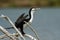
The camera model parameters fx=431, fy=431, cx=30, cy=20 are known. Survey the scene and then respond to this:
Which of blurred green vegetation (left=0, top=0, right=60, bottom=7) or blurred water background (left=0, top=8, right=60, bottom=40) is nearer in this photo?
blurred water background (left=0, top=8, right=60, bottom=40)

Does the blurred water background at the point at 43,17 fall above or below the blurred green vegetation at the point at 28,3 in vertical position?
below

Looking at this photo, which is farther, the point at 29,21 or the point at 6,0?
the point at 6,0

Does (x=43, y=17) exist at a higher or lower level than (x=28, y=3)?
lower

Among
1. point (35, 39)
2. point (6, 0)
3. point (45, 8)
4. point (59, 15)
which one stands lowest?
point (35, 39)

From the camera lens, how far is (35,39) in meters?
10.6

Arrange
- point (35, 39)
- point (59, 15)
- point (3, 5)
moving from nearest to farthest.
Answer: point (35, 39), point (59, 15), point (3, 5)

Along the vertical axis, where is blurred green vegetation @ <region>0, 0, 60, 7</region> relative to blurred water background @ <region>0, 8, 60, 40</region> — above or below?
above

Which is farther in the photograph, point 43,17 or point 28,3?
point 28,3

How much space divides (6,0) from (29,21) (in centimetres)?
2364

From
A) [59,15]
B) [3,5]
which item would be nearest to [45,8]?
[3,5]

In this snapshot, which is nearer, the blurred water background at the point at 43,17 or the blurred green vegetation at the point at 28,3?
the blurred water background at the point at 43,17

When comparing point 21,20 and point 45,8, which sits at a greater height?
point 45,8

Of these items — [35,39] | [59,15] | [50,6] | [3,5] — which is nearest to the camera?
[35,39]

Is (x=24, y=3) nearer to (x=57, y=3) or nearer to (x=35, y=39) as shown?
(x=57, y=3)
